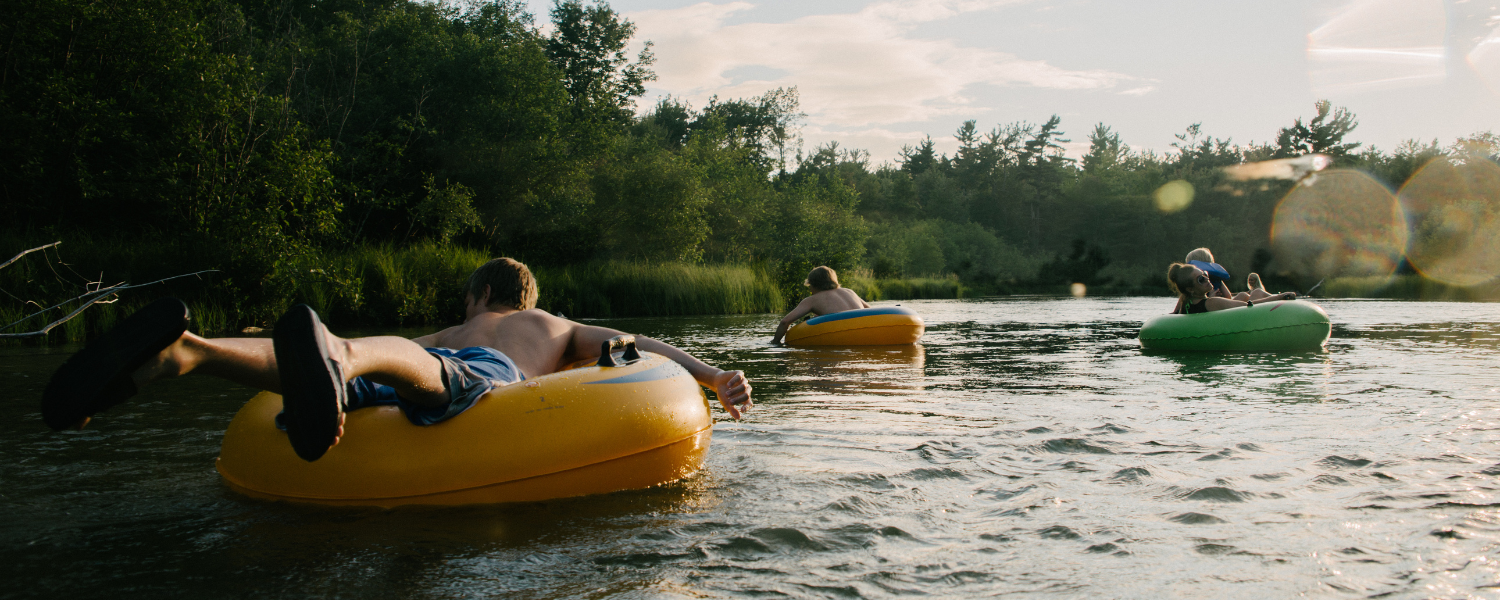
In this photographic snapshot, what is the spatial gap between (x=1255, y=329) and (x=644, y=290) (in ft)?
39.2

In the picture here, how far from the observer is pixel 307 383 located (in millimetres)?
2225

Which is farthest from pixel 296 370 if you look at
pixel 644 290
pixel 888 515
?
pixel 644 290

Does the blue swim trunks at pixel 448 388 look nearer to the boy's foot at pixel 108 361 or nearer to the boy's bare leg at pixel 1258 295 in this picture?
the boy's foot at pixel 108 361

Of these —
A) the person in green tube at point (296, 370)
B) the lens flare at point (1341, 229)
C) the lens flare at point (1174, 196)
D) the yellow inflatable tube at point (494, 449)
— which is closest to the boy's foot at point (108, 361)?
the person in green tube at point (296, 370)

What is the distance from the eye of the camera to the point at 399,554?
262cm

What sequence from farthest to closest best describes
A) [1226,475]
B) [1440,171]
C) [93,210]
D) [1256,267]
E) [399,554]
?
[1256,267] < [1440,171] < [93,210] < [1226,475] < [399,554]

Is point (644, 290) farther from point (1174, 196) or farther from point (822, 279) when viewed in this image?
point (1174, 196)

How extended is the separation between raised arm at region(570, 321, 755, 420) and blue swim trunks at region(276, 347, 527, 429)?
0.63 meters

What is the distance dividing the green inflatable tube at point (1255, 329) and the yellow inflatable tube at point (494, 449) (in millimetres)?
7101

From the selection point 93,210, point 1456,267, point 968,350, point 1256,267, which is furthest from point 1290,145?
point 93,210

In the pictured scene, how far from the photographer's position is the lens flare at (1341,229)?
1725 inches

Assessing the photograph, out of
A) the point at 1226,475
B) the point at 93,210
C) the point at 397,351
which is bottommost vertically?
the point at 1226,475

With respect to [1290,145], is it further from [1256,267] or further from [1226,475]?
[1226,475]

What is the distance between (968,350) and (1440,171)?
46583 mm
